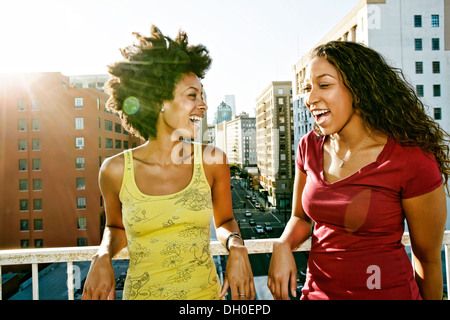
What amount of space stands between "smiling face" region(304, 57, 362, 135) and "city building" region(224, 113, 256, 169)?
5659cm

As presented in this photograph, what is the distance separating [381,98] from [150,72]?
1060 mm

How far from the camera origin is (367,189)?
1169mm

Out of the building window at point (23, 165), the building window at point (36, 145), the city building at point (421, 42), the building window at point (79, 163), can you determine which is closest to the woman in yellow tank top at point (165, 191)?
the city building at point (421, 42)

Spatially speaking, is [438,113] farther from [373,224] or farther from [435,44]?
[373,224]

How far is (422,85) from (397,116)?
2584 centimetres

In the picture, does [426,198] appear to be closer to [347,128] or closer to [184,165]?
[347,128]

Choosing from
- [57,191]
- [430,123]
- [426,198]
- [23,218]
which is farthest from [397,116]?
[23,218]

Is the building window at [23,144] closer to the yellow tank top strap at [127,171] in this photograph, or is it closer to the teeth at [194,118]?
the yellow tank top strap at [127,171]

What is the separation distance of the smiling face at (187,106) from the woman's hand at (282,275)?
0.69 metres

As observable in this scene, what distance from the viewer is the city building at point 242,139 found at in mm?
59697

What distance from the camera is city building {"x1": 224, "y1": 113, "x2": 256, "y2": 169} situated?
196 ft

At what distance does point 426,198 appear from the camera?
43.3 inches

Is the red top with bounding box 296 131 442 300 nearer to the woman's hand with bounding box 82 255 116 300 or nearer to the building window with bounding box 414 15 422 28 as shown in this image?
the woman's hand with bounding box 82 255 116 300

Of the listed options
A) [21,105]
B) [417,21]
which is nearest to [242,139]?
[417,21]
